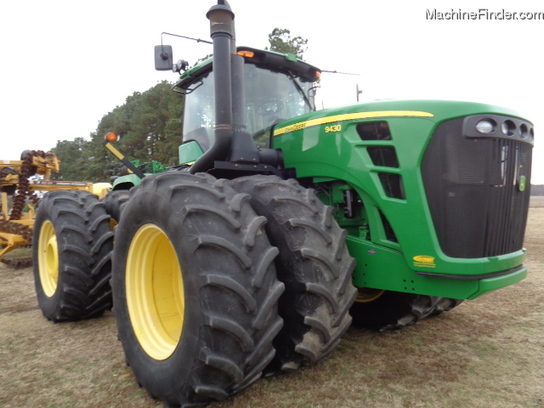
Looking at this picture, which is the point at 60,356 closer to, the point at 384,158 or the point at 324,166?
the point at 324,166

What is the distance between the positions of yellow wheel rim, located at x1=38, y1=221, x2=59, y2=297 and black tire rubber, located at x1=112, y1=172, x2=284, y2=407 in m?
2.23

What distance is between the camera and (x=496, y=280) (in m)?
2.17

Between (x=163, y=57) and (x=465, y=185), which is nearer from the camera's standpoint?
(x=465, y=185)

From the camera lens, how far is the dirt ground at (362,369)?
7.30 ft

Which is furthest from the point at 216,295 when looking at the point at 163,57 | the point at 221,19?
the point at 163,57

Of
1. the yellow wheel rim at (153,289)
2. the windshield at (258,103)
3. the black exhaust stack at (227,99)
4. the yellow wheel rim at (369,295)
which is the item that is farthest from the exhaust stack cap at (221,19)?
the yellow wheel rim at (369,295)

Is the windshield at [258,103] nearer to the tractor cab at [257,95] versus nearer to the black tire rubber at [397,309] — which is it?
the tractor cab at [257,95]

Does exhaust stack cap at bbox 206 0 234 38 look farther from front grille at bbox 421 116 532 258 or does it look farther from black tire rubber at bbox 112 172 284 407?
front grille at bbox 421 116 532 258

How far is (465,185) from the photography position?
2150 millimetres

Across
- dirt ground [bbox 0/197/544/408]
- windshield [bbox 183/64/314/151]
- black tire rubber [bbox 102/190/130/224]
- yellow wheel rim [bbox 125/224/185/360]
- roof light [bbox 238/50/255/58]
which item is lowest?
dirt ground [bbox 0/197/544/408]

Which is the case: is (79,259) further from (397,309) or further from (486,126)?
(486,126)

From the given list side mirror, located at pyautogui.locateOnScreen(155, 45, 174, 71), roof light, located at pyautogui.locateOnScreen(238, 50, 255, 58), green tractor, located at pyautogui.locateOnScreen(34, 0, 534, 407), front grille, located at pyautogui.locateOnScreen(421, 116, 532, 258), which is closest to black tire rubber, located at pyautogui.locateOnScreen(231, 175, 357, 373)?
green tractor, located at pyautogui.locateOnScreen(34, 0, 534, 407)

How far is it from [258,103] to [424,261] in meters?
1.97

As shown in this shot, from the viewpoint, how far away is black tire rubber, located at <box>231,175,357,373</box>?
2178 millimetres
